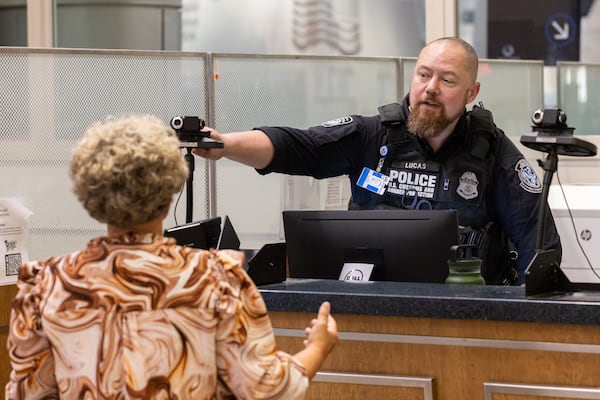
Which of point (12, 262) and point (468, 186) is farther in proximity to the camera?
point (468, 186)

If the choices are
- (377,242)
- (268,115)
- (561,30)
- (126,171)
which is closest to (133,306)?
(126,171)

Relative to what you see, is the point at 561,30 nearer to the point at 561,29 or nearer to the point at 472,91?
the point at 561,29

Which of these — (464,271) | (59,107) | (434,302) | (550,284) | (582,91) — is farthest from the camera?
(582,91)

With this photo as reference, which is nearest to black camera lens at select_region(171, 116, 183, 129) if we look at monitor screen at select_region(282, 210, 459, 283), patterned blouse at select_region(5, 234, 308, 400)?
monitor screen at select_region(282, 210, 459, 283)

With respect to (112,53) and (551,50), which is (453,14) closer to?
(551,50)

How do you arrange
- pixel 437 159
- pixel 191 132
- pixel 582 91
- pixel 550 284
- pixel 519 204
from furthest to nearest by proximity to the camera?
pixel 582 91 < pixel 437 159 < pixel 519 204 < pixel 191 132 < pixel 550 284

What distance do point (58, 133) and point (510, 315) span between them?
8.62 ft

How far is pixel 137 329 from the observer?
60.1 inches

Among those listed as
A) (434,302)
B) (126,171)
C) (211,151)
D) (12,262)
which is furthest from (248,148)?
(126,171)

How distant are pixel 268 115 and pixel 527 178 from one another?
66.7 inches

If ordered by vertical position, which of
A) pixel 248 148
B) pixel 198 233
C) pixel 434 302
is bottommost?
pixel 434 302

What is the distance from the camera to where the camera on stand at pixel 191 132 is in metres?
2.67

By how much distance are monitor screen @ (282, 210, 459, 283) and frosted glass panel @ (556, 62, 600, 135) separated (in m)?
3.20

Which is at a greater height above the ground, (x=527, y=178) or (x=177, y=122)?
(x=177, y=122)
